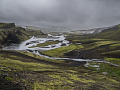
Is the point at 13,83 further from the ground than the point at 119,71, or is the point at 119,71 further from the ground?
the point at 13,83

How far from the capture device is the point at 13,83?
29.9 m

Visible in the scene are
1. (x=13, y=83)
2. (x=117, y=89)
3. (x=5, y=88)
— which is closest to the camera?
(x=5, y=88)

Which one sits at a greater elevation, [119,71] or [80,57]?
[80,57]

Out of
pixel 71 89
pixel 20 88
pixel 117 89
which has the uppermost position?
pixel 20 88

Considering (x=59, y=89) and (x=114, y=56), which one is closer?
(x=59, y=89)

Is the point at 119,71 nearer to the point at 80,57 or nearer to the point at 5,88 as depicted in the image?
the point at 80,57

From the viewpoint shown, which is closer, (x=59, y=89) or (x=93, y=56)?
(x=59, y=89)

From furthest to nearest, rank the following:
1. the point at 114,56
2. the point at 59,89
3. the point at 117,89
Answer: the point at 114,56 < the point at 117,89 < the point at 59,89

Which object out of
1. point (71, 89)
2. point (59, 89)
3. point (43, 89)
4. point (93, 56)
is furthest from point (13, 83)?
point (93, 56)

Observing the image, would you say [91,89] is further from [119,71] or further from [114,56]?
[114,56]

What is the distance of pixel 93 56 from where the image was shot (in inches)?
5418

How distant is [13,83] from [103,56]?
407ft

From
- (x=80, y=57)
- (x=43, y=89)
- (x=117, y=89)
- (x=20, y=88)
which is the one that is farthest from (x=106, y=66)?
(x=20, y=88)

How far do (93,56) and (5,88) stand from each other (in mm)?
122453
